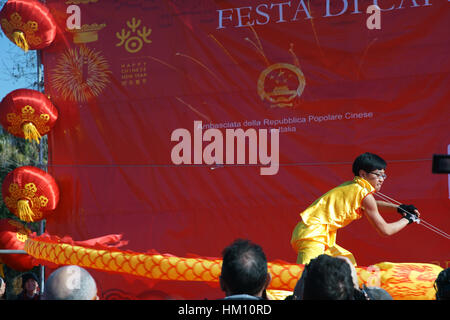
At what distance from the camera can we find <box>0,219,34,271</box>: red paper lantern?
6.12m

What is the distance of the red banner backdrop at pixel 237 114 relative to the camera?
4.88 metres

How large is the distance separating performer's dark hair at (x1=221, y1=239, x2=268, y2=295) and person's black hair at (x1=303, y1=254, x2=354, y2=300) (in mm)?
143

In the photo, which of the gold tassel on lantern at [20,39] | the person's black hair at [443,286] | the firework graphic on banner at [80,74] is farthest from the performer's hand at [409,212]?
the gold tassel on lantern at [20,39]

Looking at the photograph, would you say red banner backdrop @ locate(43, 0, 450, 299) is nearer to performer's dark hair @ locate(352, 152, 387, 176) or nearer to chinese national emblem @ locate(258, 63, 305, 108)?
chinese national emblem @ locate(258, 63, 305, 108)

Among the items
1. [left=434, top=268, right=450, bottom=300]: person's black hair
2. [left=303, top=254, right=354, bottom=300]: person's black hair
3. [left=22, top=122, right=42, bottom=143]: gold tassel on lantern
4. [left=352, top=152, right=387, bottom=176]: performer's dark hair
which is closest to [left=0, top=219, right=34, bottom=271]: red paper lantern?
[left=22, top=122, right=42, bottom=143]: gold tassel on lantern

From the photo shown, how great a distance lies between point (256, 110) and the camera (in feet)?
17.6

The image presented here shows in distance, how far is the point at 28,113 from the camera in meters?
6.04

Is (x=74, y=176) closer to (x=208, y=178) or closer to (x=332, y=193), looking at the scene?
(x=208, y=178)

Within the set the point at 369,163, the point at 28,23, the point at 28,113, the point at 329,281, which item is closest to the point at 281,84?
the point at 369,163

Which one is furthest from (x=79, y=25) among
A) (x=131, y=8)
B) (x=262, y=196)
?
(x=262, y=196)

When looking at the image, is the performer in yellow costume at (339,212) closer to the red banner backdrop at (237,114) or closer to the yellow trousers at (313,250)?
the yellow trousers at (313,250)

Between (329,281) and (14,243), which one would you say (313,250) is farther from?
(14,243)

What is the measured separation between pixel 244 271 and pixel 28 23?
498cm
